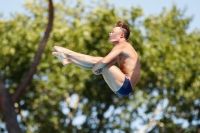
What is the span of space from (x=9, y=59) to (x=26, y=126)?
3293 mm

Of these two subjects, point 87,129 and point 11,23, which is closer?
point 87,129

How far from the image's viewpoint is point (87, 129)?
22469 mm

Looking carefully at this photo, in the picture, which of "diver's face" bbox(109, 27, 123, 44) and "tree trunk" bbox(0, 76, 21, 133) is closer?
"diver's face" bbox(109, 27, 123, 44)

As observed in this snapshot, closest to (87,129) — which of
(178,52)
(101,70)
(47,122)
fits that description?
(47,122)

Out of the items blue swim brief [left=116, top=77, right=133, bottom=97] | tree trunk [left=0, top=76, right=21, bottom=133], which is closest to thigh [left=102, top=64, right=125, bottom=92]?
blue swim brief [left=116, top=77, right=133, bottom=97]

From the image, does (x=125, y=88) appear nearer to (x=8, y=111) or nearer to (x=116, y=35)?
(x=116, y=35)

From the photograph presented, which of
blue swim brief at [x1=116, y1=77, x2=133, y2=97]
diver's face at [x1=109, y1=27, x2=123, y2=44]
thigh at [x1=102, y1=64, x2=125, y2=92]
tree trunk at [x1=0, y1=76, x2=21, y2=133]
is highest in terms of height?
tree trunk at [x1=0, y1=76, x2=21, y2=133]

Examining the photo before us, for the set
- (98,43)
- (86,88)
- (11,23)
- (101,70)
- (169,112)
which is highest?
(11,23)

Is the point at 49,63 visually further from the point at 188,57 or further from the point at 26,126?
the point at 188,57

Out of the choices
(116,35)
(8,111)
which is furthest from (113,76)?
(8,111)

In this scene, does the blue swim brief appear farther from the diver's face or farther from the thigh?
the diver's face

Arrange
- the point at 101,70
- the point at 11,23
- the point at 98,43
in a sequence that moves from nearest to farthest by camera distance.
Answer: the point at 101,70, the point at 98,43, the point at 11,23

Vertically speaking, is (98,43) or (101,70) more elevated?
(98,43)

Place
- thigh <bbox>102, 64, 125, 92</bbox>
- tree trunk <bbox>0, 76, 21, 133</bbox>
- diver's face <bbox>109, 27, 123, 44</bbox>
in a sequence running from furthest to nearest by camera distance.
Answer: tree trunk <bbox>0, 76, 21, 133</bbox>, diver's face <bbox>109, 27, 123, 44</bbox>, thigh <bbox>102, 64, 125, 92</bbox>
